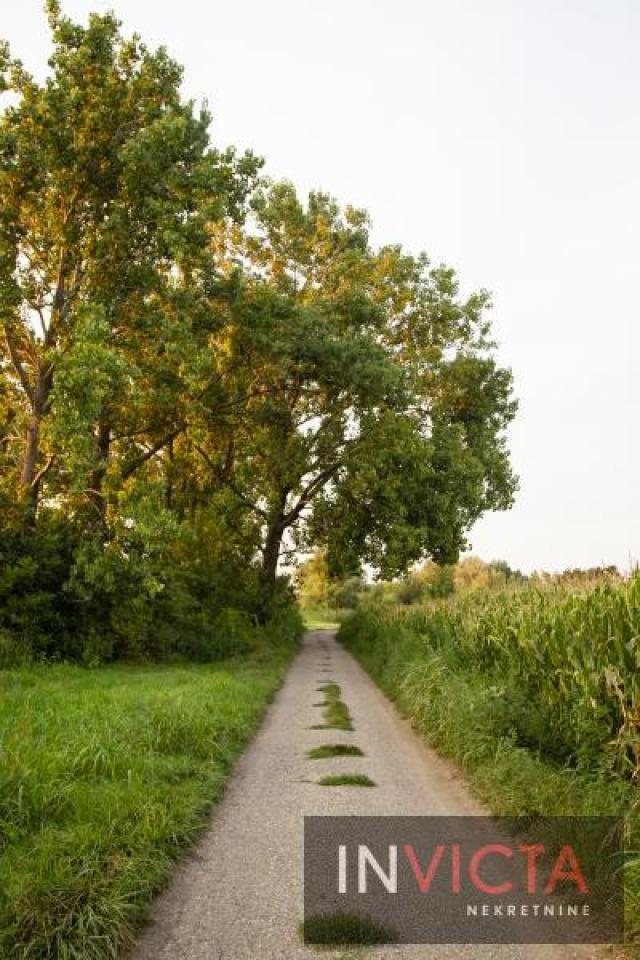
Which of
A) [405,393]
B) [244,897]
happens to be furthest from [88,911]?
[405,393]

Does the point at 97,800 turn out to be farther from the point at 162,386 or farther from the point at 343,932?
the point at 162,386

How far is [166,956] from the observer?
4.56 metres

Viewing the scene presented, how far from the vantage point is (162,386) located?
2050 cm

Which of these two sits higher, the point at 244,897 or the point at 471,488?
the point at 471,488

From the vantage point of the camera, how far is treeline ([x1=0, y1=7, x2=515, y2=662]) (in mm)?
17469

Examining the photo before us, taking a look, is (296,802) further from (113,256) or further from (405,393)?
(405,393)

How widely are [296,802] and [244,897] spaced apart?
2.41 m

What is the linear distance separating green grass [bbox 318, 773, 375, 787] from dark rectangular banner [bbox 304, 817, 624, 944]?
140 centimetres

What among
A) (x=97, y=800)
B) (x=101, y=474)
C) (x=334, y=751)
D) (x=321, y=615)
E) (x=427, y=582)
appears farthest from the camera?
(x=321, y=615)

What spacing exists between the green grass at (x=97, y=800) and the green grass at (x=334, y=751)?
1.05 metres

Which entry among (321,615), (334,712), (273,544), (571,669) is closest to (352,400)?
(273,544)

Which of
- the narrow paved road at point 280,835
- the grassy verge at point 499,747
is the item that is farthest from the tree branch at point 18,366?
the grassy verge at point 499,747

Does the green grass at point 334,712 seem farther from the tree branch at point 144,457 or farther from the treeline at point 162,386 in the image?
the tree branch at point 144,457

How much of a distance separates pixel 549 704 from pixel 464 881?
130 inches
